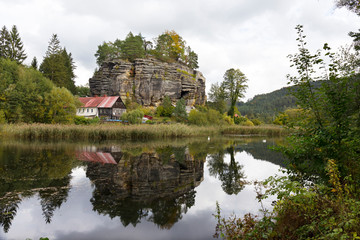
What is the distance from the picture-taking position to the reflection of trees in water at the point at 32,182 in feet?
17.0

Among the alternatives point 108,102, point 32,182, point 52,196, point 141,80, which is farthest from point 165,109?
point 52,196

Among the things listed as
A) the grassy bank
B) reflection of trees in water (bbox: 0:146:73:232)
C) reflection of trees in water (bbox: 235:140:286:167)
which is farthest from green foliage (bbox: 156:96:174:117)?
reflection of trees in water (bbox: 0:146:73:232)

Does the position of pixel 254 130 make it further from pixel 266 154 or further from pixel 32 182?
pixel 32 182

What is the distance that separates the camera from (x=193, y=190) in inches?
276

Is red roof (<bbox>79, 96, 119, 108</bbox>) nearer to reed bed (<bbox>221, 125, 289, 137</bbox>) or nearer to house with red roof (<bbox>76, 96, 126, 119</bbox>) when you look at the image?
house with red roof (<bbox>76, 96, 126, 119</bbox>)

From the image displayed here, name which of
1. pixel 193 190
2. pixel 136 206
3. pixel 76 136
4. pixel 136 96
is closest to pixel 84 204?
pixel 136 206

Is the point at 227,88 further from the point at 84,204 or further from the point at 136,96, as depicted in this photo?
the point at 84,204

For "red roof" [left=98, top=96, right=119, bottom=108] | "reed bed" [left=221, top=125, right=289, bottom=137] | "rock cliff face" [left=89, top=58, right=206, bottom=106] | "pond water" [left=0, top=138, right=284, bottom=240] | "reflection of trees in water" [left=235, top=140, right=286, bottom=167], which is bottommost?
"reflection of trees in water" [left=235, top=140, right=286, bottom=167]

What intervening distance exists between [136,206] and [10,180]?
5066 millimetres

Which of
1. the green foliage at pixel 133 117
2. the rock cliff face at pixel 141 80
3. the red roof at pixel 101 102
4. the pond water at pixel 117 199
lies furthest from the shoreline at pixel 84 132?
the rock cliff face at pixel 141 80

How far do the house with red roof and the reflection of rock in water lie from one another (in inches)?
1621

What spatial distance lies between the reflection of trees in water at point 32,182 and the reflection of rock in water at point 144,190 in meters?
0.95

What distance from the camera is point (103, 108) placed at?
166 feet

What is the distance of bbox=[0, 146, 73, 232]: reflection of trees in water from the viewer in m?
5.19
